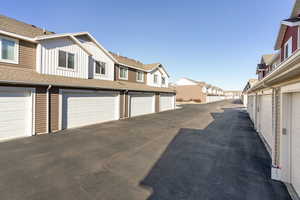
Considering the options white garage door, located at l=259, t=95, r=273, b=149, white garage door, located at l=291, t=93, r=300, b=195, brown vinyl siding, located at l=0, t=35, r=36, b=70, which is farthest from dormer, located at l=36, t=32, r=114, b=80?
white garage door, located at l=259, t=95, r=273, b=149

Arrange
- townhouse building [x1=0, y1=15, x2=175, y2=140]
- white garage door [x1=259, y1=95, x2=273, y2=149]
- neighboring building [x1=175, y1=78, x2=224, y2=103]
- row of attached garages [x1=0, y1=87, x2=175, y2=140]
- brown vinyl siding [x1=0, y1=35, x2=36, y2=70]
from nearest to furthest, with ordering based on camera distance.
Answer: white garage door [x1=259, y1=95, x2=273, y2=149]
row of attached garages [x1=0, y1=87, x2=175, y2=140]
townhouse building [x1=0, y1=15, x2=175, y2=140]
brown vinyl siding [x1=0, y1=35, x2=36, y2=70]
neighboring building [x1=175, y1=78, x2=224, y2=103]

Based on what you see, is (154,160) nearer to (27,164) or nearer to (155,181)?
(155,181)

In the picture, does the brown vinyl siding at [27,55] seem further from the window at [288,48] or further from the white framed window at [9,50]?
the window at [288,48]

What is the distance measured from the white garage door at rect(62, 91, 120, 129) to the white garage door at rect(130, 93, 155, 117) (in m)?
2.30

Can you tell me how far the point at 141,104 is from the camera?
15805mm

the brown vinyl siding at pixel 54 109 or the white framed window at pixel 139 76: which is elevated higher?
the white framed window at pixel 139 76

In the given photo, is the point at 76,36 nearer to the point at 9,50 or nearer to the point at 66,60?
the point at 66,60

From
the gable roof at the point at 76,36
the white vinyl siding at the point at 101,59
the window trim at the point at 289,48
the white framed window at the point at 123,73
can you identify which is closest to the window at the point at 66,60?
the gable roof at the point at 76,36

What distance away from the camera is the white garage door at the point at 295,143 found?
3.16 meters

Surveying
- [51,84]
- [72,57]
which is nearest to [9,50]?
[51,84]

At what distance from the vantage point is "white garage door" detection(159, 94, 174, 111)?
1984 centimetres

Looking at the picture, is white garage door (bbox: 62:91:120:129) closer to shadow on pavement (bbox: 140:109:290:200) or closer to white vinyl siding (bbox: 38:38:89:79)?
white vinyl siding (bbox: 38:38:89:79)

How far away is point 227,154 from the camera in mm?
5461

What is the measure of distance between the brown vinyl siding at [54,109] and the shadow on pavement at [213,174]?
22.2 feet
